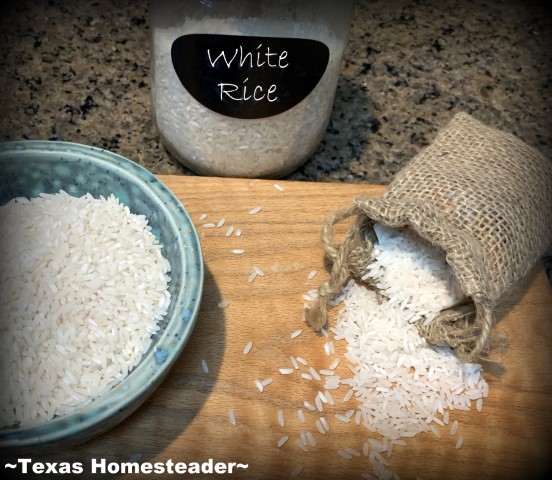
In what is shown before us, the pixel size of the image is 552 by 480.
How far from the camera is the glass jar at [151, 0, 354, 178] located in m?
0.77

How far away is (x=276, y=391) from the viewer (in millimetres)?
769

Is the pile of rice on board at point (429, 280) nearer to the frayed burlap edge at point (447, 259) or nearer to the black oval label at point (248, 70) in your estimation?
the frayed burlap edge at point (447, 259)

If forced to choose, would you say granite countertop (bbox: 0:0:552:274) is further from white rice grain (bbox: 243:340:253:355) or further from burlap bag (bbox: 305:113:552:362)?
white rice grain (bbox: 243:340:253:355)

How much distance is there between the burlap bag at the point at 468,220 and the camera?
747 mm

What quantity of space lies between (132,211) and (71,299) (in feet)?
0.55

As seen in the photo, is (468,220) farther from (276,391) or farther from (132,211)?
(132,211)

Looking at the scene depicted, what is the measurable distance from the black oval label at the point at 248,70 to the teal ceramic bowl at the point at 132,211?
0.51 feet

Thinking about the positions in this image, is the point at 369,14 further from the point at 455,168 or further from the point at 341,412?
the point at 341,412

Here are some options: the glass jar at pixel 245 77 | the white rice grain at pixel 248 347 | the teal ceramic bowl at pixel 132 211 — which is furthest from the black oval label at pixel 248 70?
the white rice grain at pixel 248 347

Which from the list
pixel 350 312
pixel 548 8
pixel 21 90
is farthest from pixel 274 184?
pixel 548 8

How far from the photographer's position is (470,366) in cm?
81

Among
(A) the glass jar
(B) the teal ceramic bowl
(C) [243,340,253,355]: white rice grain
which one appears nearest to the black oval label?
(A) the glass jar

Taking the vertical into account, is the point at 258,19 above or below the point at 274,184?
above

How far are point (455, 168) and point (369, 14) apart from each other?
2.06 feet
